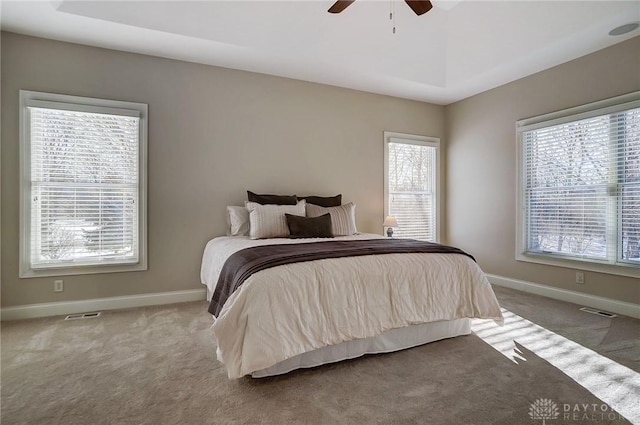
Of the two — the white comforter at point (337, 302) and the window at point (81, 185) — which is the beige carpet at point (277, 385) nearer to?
the white comforter at point (337, 302)

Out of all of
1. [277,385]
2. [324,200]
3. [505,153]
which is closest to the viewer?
[277,385]

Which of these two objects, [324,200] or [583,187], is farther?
[324,200]

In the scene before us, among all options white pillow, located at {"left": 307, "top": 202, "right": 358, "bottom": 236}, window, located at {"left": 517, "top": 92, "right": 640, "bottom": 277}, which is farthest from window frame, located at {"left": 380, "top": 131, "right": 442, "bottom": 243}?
window, located at {"left": 517, "top": 92, "right": 640, "bottom": 277}

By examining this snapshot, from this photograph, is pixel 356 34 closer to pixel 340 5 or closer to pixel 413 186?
pixel 340 5

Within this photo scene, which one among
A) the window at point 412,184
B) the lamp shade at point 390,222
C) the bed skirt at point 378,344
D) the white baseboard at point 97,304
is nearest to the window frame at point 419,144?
the window at point 412,184

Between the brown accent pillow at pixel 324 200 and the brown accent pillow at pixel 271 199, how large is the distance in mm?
250

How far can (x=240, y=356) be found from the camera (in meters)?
1.85

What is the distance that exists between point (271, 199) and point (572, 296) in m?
3.56

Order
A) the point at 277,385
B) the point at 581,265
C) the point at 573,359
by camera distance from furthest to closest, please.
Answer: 1. the point at 581,265
2. the point at 573,359
3. the point at 277,385

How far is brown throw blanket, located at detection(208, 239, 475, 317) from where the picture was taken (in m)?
2.12

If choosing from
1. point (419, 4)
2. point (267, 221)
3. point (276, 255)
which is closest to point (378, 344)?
point (276, 255)

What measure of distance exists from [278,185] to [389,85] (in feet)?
6.71

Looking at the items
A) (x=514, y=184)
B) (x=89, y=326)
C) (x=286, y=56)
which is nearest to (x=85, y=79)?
(x=286, y=56)

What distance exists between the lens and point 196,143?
12.5 ft
